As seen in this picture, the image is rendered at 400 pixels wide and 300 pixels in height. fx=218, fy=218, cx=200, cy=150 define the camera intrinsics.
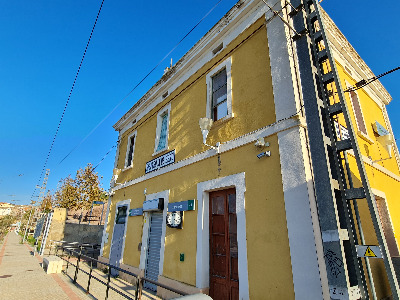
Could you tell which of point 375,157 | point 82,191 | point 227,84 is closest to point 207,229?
point 227,84

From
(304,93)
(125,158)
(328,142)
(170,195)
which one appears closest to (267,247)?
(328,142)

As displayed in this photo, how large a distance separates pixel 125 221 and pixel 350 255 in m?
8.12

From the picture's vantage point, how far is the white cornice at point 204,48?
5.66 m

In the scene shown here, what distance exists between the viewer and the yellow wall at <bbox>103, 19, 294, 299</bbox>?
378 centimetres

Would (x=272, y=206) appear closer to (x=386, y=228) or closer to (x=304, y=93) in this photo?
(x=304, y=93)

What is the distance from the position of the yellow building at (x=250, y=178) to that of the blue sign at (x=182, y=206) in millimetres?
49

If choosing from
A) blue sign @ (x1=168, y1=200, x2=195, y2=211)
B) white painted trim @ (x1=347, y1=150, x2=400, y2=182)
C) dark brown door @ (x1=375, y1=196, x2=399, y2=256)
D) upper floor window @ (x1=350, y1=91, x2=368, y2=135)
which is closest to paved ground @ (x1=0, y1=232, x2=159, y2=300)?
blue sign @ (x1=168, y1=200, x2=195, y2=211)

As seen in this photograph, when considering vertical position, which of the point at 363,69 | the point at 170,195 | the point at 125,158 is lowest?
the point at 170,195

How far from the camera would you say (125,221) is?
29.5 feet

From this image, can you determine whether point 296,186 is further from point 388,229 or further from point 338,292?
point 388,229

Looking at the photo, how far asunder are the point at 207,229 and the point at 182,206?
1.05 meters

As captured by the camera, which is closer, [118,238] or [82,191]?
[118,238]

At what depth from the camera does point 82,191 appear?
97.0ft

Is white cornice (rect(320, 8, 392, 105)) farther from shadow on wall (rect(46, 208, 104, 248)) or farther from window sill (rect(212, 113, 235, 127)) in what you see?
shadow on wall (rect(46, 208, 104, 248))
